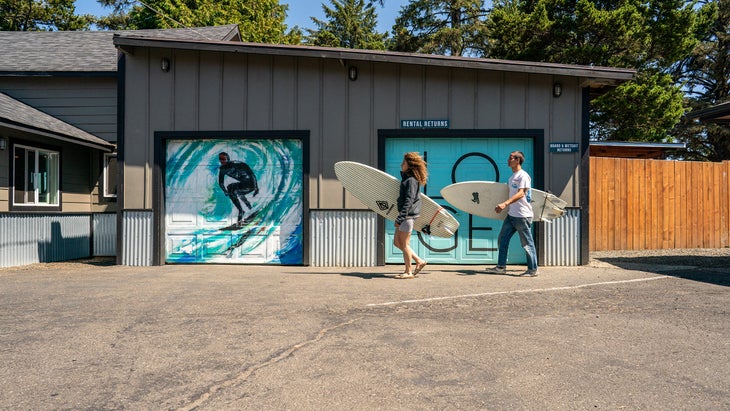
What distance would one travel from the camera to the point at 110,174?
12109 millimetres

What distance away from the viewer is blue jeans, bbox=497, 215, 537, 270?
24.0ft

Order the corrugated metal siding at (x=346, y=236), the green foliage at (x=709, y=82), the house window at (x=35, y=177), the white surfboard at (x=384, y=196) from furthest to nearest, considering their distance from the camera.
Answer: the green foliage at (x=709, y=82), the house window at (x=35, y=177), the corrugated metal siding at (x=346, y=236), the white surfboard at (x=384, y=196)

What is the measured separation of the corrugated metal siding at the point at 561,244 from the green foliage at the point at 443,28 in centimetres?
2306

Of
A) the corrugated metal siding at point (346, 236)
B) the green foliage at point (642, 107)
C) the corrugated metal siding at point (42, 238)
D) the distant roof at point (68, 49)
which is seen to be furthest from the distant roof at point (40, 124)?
the green foliage at point (642, 107)

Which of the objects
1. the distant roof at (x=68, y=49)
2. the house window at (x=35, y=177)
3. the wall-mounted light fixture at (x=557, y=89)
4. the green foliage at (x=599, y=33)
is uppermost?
the green foliage at (x=599, y=33)

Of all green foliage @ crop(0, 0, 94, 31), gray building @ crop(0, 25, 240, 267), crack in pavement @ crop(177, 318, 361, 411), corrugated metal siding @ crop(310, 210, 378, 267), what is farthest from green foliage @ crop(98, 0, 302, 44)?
crack in pavement @ crop(177, 318, 361, 411)

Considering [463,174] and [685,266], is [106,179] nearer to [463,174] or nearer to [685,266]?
[463,174]

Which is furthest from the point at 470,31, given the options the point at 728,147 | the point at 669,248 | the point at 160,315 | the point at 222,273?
the point at 160,315

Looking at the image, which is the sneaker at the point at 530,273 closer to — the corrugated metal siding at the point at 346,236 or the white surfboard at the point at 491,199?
the white surfboard at the point at 491,199

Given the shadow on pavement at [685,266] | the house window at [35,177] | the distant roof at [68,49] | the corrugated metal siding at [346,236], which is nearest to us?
the shadow on pavement at [685,266]

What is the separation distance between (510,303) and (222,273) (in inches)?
173

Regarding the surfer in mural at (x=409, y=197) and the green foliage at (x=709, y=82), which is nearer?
the surfer in mural at (x=409, y=197)

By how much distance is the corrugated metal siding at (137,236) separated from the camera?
9039mm

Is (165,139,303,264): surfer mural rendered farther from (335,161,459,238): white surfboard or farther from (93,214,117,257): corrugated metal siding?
(93,214,117,257): corrugated metal siding
